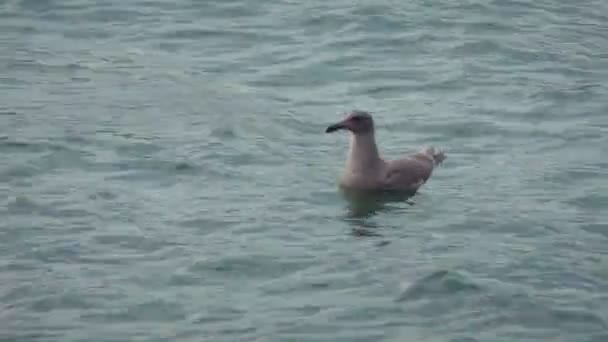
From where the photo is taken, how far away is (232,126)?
20109 mm

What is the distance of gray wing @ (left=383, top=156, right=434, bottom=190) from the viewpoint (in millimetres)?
17797

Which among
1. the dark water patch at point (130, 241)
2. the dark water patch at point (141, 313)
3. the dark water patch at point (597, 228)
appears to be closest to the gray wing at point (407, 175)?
the dark water patch at point (597, 228)

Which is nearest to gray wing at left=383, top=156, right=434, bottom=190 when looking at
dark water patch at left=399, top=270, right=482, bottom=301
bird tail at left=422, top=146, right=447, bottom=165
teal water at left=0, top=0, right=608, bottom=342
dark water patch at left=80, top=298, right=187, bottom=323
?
teal water at left=0, top=0, right=608, bottom=342

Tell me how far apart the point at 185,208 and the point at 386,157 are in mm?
3196

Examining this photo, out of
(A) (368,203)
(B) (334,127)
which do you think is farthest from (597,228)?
(B) (334,127)

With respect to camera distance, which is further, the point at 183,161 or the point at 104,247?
the point at 183,161

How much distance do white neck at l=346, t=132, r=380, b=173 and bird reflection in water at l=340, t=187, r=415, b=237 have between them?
0.25m

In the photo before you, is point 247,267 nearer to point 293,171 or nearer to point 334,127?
point 334,127

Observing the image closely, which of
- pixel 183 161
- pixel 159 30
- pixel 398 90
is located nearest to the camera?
pixel 183 161

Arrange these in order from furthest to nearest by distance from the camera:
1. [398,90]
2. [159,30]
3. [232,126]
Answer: [159,30], [398,90], [232,126]

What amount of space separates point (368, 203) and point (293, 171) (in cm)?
117

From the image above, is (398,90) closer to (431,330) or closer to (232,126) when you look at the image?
(232,126)

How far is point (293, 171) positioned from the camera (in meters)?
18.4

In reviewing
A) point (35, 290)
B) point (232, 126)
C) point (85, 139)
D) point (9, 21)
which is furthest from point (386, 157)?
point (9, 21)
